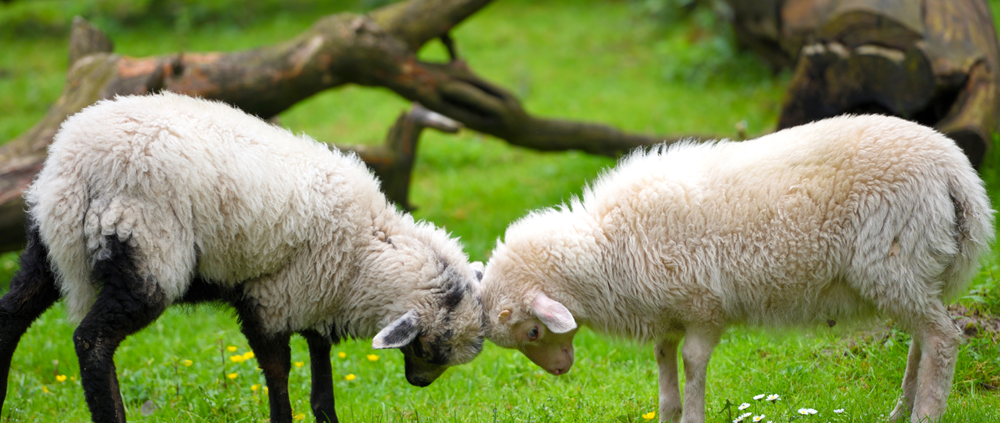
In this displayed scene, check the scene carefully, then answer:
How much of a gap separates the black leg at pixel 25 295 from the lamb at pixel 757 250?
2.11 meters

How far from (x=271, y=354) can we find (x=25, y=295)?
45.6 inches

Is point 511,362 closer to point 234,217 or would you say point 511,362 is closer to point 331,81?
point 234,217

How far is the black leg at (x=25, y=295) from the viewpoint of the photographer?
12.0 feet

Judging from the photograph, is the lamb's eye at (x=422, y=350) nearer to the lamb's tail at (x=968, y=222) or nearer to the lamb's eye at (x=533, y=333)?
the lamb's eye at (x=533, y=333)

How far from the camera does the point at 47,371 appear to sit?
5.12 metres

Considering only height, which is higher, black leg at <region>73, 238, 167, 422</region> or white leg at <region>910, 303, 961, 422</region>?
black leg at <region>73, 238, 167, 422</region>

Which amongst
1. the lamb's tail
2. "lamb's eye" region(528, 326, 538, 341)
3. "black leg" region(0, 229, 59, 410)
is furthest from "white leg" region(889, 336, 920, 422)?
"black leg" region(0, 229, 59, 410)

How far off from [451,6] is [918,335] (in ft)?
16.4

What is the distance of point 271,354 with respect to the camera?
3.91 meters

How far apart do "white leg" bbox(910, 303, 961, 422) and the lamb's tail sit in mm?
208

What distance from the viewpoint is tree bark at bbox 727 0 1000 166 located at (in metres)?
6.03

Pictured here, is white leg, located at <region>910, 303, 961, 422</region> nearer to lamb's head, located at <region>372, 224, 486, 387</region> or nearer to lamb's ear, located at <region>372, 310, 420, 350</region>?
lamb's head, located at <region>372, 224, 486, 387</region>

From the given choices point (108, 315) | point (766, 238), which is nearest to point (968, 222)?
point (766, 238)

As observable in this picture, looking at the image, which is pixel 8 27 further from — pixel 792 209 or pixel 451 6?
pixel 792 209
